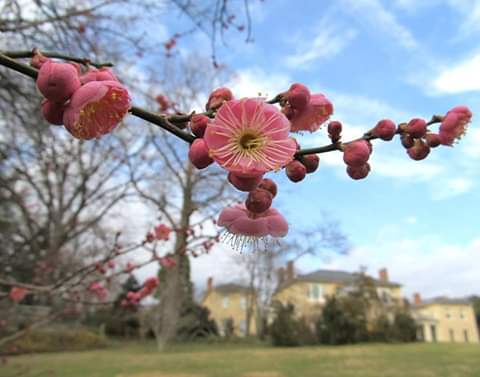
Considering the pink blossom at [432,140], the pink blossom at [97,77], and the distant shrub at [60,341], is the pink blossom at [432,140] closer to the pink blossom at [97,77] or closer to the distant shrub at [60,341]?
the pink blossom at [97,77]

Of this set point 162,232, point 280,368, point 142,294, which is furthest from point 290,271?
point 162,232

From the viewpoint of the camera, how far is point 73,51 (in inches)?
192

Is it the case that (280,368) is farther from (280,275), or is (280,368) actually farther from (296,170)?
(280,275)

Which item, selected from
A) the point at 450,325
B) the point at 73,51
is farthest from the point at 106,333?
the point at 450,325

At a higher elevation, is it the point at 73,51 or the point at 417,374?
the point at 73,51

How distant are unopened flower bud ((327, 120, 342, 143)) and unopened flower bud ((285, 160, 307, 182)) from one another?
0.33 ft

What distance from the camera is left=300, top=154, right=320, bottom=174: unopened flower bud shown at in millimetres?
900

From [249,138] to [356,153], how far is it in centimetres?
25

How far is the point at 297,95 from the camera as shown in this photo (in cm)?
92

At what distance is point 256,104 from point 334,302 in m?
23.4

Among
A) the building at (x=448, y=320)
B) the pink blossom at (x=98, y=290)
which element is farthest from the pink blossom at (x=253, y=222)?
the building at (x=448, y=320)

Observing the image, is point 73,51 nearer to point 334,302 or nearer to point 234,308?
point 334,302

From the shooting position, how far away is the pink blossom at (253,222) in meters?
0.97

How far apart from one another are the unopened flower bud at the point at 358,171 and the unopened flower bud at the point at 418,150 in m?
0.17
